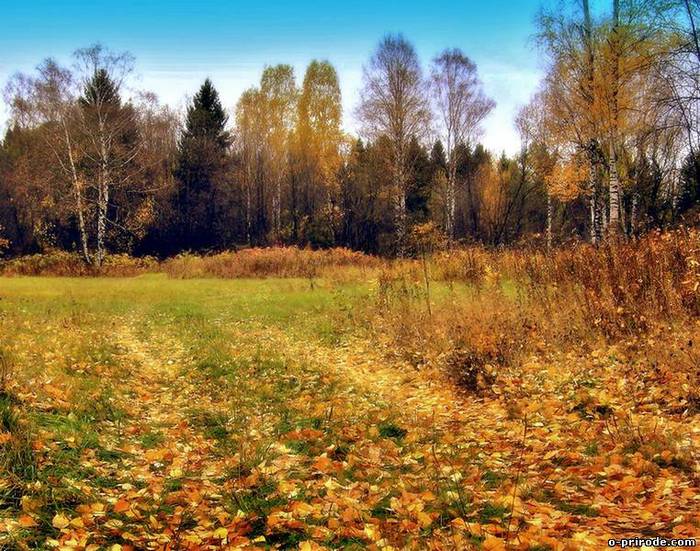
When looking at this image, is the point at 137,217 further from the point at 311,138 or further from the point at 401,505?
the point at 401,505

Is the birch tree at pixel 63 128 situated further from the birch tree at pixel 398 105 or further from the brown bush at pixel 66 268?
the birch tree at pixel 398 105

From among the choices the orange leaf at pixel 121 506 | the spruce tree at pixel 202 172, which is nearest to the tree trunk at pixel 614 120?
the orange leaf at pixel 121 506

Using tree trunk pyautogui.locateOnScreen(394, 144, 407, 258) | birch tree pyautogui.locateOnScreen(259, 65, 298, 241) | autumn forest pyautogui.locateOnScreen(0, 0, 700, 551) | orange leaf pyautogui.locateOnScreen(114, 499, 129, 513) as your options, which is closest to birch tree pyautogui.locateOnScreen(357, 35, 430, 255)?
tree trunk pyautogui.locateOnScreen(394, 144, 407, 258)

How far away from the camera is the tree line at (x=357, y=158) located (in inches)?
647

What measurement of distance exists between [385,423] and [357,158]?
35.6m

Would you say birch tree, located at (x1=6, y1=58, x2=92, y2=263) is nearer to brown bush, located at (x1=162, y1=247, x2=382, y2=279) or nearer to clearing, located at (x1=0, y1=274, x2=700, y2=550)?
brown bush, located at (x1=162, y1=247, x2=382, y2=279)

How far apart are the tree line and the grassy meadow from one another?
551 cm

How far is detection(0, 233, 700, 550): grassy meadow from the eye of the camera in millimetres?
3494

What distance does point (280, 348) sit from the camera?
9.34m

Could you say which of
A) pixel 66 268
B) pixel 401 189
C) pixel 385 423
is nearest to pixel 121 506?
pixel 385 423

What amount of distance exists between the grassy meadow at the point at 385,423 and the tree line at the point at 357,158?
5.51 m

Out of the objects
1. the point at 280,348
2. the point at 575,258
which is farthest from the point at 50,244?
the point at 575,258

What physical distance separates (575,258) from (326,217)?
3187 centimetres

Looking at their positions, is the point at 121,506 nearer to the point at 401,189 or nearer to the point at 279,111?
the point at 401,189
